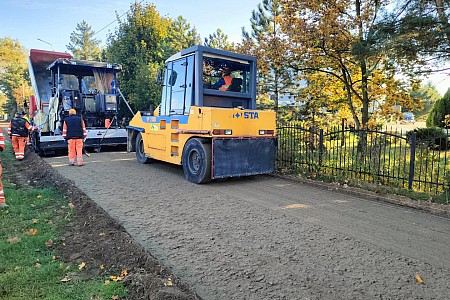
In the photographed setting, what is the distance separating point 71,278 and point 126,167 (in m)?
6.75

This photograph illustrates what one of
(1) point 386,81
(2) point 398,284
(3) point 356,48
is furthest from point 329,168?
(2) point 398,284

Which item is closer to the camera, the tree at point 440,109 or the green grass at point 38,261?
the green grass at point 38,261

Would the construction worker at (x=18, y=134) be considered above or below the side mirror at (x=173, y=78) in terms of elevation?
below

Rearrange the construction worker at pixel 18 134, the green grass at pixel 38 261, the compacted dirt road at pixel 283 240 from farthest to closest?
the construction worker at pixel 18 134, the compacted dirt road at pixel 283 240, the green grass at pixel 38 261

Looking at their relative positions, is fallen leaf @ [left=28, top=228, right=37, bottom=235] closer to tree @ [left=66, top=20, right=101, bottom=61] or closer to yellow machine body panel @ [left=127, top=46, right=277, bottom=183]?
yellow machine body panel @ [left=127, top=46, right=277, bottom=183]

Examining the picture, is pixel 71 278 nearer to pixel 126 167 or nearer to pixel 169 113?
pixel 169 113

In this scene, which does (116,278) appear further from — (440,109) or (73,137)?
(440,109)

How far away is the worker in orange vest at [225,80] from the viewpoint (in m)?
8.27

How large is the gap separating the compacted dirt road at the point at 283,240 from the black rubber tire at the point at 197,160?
0.33 meters

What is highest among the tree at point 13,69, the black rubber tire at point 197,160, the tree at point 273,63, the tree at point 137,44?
the tree at point 13,69

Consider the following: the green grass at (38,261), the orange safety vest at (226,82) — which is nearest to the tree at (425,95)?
the orange safety vest at (226,82)

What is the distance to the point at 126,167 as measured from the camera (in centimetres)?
982

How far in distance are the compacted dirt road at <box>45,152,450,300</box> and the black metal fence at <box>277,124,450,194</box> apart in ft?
3.60

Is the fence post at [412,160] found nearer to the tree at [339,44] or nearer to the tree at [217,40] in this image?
the tree at [339,44]
